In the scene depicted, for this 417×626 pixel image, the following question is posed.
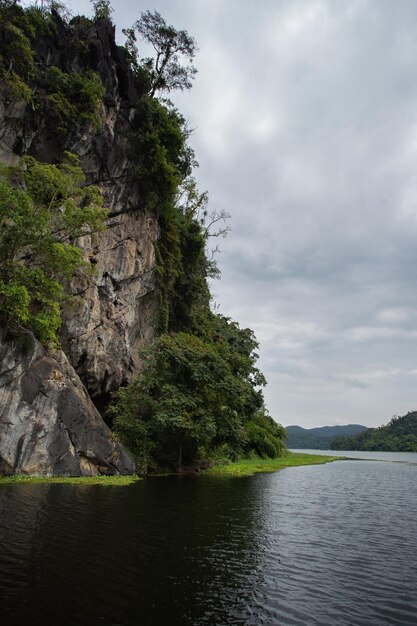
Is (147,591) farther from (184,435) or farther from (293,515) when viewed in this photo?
(184,435)

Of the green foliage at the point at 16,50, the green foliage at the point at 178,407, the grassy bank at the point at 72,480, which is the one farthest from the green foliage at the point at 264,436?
the green foliage at the point at 16,50

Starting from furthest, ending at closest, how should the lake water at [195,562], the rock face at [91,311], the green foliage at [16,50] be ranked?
the green foliage at [16,50] → the rock face at [91,311] → the lake water at [195,562]

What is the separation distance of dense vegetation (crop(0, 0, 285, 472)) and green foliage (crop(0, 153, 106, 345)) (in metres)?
0.09

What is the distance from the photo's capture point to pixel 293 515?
19.4 m

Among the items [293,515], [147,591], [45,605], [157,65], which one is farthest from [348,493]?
[157,65]

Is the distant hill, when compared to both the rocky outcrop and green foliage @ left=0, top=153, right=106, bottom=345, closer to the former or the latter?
the rocky outcrop

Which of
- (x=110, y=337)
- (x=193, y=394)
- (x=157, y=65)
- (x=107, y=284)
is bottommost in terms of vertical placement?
(x=193, y=394)

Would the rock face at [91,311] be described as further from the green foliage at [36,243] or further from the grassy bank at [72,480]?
the green foliage at [36,243]

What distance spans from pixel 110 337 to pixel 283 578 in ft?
94.5

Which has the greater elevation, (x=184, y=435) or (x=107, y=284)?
(x=107, y=284)

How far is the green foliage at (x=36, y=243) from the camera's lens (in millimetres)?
25062

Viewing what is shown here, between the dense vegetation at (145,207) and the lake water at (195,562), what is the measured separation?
477 inches

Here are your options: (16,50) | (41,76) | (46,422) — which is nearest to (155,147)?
(41,76)

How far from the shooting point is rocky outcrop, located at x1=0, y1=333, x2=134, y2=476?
2402cm
